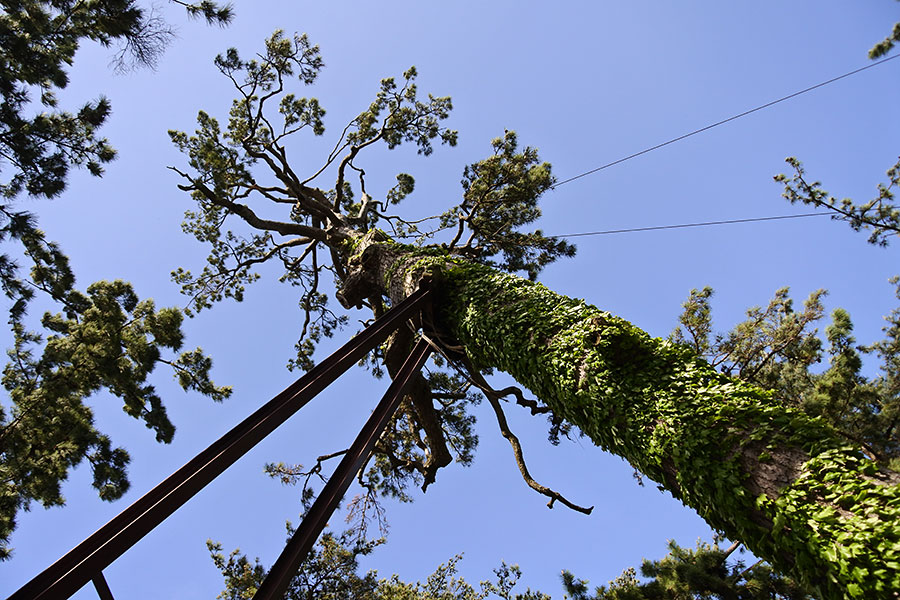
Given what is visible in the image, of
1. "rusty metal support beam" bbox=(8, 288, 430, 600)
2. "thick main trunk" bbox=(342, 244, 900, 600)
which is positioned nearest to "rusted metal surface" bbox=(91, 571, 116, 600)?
"rusty metal support beam" bbox=(8, 288, 430, 600)

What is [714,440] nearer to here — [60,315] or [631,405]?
[631,405]

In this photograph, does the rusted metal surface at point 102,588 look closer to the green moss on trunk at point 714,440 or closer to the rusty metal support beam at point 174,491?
the rusty metal support beam at point 174,491

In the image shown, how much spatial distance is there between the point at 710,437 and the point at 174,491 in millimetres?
2955

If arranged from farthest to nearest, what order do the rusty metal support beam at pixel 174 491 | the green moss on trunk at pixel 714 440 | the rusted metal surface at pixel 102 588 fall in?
the rusted metal surface at pixel 102 588, the rusty metal support beam at pixel 174 491, the green moss on trunk at pixel 714 440

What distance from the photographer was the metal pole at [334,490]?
278 centimetres

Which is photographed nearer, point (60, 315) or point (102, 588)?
point (102, 588)

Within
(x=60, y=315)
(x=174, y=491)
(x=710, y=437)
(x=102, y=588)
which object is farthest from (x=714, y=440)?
(x=60, y=315)

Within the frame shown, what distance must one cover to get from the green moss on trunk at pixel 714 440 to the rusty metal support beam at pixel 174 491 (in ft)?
4.77

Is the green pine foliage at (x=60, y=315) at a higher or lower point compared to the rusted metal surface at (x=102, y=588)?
higher

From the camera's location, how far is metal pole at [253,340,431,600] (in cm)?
278

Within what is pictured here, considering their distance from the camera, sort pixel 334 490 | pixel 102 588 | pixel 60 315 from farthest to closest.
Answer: pixel 60 315
pixel 334 490
pixel 102 588

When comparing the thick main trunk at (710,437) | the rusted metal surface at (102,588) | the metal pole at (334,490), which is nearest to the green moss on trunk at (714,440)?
the thick main trunk at (710,437)

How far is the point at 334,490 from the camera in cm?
338

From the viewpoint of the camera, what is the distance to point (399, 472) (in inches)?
340
